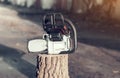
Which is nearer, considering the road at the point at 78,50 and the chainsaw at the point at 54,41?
the chainsaw at the point at 54,41

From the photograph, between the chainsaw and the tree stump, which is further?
the tree stump

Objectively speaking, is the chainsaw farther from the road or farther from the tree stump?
the road

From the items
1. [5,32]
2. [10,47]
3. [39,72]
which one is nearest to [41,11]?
[5,32]

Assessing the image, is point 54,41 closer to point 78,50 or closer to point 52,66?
point 52,66

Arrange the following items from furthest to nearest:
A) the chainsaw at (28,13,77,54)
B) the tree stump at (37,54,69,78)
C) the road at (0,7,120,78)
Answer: the road at (0,7,120,78), the tree stump at (37,54,69,78), the chainsaw at (28,13,77,54)

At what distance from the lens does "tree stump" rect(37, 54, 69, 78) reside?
7277mm

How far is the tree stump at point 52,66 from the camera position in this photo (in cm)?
728

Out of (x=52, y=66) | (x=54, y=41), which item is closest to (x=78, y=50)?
(x=52, y=66)

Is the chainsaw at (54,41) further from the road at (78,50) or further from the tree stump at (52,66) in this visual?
the road at (78,50)

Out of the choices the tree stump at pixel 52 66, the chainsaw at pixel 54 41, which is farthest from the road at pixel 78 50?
the chainsaw at pixel 54 41

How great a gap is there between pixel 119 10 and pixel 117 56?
7.09 m

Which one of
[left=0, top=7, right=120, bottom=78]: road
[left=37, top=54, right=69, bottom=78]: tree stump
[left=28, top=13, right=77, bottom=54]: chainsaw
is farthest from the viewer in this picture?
[left=0, top=7, right=120, bottom=78]: road

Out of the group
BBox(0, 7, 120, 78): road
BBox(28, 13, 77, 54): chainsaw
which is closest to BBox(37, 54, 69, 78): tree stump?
BBox(28, 13, 77, 54): chainsaw

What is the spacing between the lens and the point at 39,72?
24.9 feet
